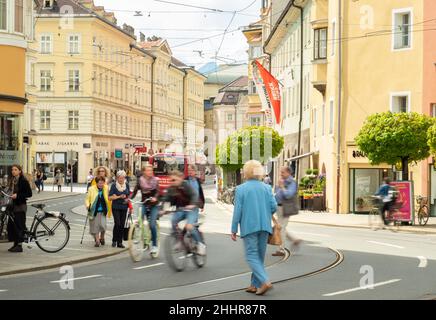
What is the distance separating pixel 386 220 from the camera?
29.8 metres

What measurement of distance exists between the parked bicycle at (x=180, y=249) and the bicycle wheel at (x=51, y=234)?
379cm

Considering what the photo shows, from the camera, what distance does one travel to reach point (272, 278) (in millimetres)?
13945

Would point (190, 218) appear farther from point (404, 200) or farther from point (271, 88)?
point (271, 88)

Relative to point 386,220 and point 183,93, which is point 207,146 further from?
point 386,220

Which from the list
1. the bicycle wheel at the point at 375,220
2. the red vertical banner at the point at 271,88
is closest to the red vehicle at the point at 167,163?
the red vertical banner at the point at 271,88

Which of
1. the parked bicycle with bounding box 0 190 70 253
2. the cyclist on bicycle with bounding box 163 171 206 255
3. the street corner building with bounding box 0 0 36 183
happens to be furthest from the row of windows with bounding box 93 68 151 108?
the cyclist on bicycle with bounding box 163 171 206 255

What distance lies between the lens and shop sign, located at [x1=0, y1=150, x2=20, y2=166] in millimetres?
20328

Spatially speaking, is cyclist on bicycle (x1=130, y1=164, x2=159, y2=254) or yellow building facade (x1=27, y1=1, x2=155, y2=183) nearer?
cyclist on bicycle (x1=130, y1=164, x2=159, y2=254)

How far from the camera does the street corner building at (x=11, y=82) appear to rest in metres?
20.5

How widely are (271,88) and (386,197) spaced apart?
22.4 metres

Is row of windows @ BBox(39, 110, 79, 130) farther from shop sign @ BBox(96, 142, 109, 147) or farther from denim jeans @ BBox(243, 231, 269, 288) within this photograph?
denim jeans @ BBox(243, 231, 269, 288)

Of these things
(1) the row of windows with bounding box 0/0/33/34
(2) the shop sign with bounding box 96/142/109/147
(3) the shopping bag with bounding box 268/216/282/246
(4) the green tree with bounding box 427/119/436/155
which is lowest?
(3) the shopping bag with bounding box 268/216/282/246

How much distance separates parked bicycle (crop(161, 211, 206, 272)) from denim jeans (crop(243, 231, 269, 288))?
3207 millimetres

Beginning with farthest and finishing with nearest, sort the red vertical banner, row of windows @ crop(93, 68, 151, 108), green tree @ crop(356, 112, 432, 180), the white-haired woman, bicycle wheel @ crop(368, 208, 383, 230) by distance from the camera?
row of windows @ crop(93, 68, 151, 108) → the red vertical banner → green tree @ crop(356, 112, 432, 180) → bicycle wheel @ crop(368, 208, 383, 230) → the white-haired woman
